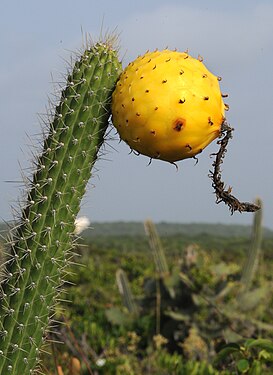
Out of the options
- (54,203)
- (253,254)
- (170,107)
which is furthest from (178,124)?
(253,254)

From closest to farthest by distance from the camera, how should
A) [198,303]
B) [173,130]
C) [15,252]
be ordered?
1. [173,130]
2. [15,252]
3. [198,303]

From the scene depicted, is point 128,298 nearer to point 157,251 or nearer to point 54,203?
point 157,251

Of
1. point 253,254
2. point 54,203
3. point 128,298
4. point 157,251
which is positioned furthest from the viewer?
point 253,254

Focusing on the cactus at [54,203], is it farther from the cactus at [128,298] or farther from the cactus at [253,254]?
the cactus at [253,254]

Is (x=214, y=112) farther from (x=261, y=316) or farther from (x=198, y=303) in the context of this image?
(x=261, y=316)

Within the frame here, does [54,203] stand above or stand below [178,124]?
below

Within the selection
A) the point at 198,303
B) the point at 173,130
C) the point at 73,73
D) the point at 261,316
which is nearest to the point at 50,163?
the point at 73,73

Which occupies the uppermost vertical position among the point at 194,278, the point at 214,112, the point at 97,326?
the point at 214,112
